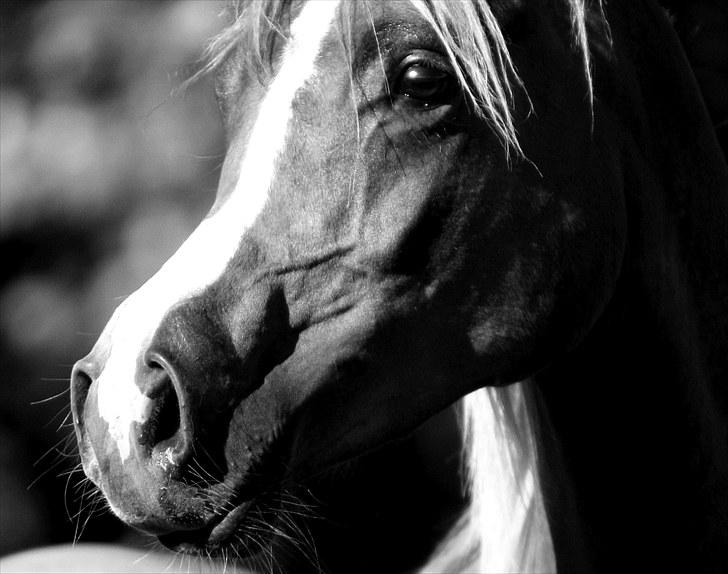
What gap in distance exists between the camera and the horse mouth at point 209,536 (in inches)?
39.1

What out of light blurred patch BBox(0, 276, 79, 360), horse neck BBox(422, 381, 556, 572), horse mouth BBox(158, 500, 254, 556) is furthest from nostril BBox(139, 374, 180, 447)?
light blurred patch BBox(0, 276, 79, 360)

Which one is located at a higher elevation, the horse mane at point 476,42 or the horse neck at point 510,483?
the horse mane at point 476,42

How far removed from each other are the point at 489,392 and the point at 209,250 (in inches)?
18.8

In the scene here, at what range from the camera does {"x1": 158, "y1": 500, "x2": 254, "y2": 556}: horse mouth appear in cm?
99

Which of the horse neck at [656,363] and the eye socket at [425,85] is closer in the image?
the eye socket at [425,85]

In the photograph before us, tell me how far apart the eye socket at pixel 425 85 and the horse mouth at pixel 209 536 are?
1.46 ft

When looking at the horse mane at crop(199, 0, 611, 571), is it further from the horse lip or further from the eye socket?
the horse lip

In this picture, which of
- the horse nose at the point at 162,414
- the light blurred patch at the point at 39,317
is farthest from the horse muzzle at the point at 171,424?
the light blurred patch at the point at 39,317

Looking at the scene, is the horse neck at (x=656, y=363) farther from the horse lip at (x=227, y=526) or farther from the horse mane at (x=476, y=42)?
the horse lip at (x=227, y=526)

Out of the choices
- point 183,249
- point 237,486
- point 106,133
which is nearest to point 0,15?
point 106,133

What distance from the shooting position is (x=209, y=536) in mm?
997

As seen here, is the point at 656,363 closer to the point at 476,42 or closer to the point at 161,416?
the point at 476,42

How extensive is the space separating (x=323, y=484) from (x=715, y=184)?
121 cm

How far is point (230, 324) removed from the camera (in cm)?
97
